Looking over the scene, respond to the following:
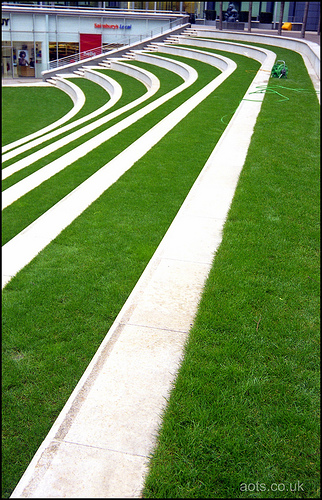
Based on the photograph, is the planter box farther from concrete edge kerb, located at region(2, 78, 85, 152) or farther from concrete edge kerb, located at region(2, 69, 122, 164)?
concrete edge kerb, located at region(2, 78, 85, 152)

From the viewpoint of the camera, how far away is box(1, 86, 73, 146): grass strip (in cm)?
2023

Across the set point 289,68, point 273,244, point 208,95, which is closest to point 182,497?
point 273,244

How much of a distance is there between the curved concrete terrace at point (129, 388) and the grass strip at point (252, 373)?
0.51ft

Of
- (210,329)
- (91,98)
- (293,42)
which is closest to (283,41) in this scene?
(293,42)

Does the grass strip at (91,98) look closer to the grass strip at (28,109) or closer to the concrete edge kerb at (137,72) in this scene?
the concrete edge kerb at (137,72)

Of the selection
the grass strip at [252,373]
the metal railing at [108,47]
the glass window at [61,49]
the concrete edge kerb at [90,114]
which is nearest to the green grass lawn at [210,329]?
the grass strip at [252,373]

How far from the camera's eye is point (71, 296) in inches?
218

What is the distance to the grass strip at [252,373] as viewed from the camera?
3080 millimetres

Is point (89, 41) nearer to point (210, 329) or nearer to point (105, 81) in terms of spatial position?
point (105, 81)

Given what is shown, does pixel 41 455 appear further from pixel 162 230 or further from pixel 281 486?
pixel 162 230

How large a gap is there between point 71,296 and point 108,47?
1536 inches

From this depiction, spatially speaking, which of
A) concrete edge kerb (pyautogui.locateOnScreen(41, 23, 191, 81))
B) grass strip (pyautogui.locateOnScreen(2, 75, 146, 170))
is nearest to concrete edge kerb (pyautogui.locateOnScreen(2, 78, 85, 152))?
grass strip (pyautogui.locateOnScreen(2, 75, 146, 170))

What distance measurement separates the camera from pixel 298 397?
3693 millimetres

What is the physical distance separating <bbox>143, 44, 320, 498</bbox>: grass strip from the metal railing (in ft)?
116
